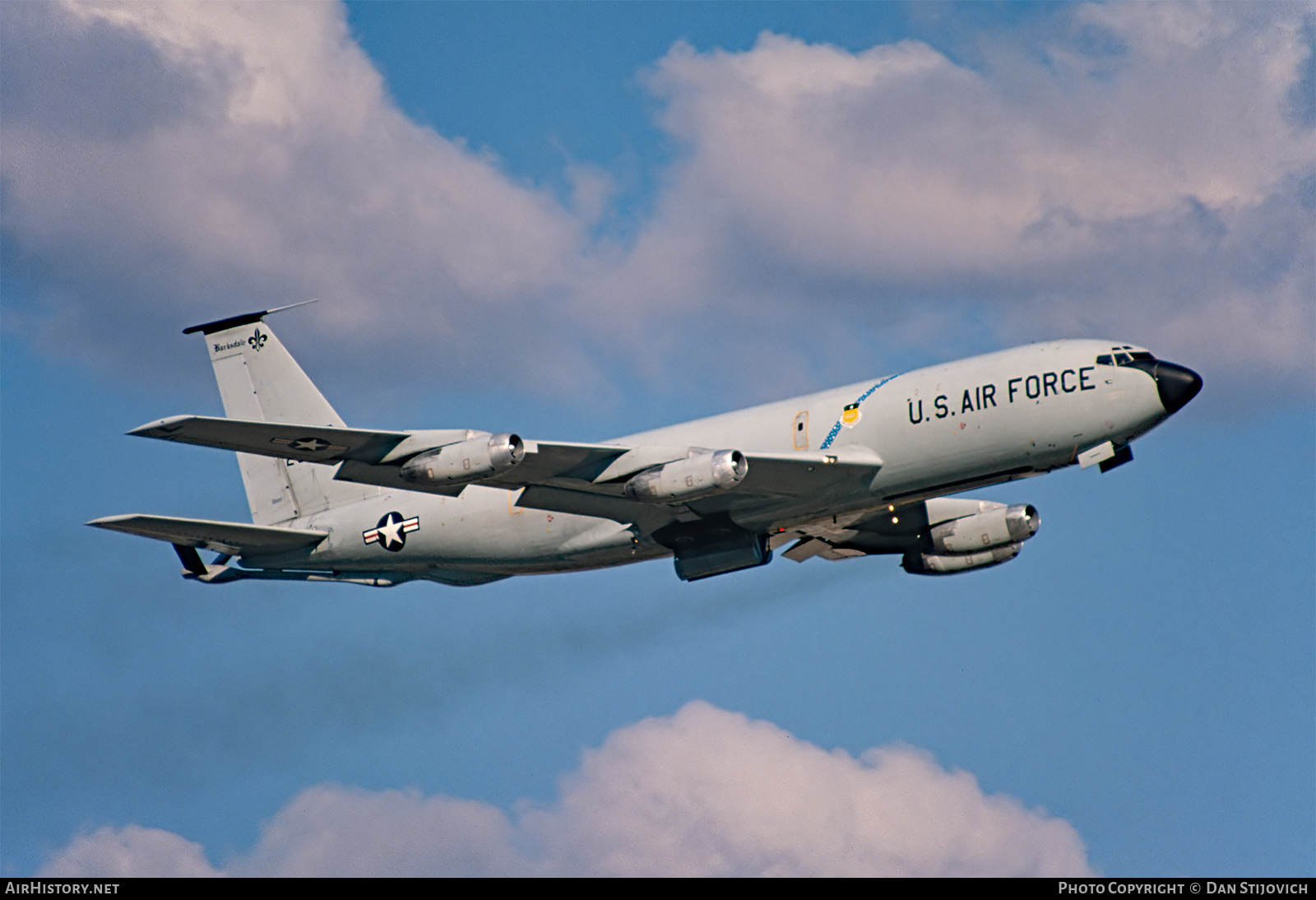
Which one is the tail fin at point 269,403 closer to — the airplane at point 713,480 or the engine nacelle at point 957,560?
the airplane at point 713,480

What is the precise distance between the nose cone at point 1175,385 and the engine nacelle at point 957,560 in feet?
40.5

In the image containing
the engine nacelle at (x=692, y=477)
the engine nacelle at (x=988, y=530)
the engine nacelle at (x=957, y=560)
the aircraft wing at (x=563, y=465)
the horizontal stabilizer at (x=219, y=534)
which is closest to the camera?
the aircraft wing at (x=563, y=465)

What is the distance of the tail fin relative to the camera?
60375 millimetres

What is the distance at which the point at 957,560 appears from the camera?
5881cm

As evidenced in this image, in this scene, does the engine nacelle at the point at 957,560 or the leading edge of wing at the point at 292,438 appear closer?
the leading edge of wing at the point at 292,438

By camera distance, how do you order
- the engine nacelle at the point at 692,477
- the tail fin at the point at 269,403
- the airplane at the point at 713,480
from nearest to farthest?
1. the engine nacelle at the point at 692,477
2. the airplane at the point at 713,480
3. the tail fin at the point at 269,403

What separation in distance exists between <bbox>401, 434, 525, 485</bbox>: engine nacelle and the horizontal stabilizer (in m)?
10.6

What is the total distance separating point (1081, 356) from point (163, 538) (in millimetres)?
31846

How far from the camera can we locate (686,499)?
47.8 m

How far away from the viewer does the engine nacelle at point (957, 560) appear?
5859 cm

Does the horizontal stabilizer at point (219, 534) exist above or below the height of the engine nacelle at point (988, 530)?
below

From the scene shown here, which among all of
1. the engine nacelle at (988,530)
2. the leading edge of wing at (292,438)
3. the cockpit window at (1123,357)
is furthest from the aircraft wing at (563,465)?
the engine nacelle at (988,530)

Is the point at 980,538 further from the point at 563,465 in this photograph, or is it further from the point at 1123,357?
the point at 563,465
